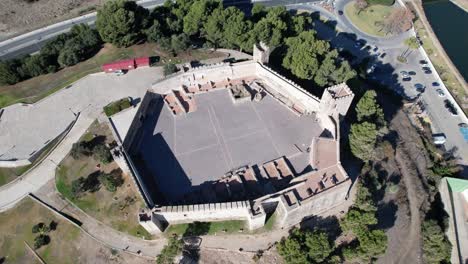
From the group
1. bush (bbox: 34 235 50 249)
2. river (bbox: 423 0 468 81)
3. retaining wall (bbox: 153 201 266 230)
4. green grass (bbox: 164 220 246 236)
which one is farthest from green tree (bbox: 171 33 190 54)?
river (bbox: 423 0 468 81)

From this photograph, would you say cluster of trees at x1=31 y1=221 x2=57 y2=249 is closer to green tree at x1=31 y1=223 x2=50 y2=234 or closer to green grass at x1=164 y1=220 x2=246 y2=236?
green tree at x1=31 y1=223 x2=50 y2=234

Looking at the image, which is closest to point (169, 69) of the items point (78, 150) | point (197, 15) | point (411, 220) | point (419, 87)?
point (197, 15)

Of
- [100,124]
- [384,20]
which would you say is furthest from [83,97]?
[384,20]

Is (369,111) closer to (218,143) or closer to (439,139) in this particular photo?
(439,139)

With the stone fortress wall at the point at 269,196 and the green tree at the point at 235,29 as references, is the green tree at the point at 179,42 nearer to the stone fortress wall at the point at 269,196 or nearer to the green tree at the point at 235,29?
the green tree at the point at 235,29

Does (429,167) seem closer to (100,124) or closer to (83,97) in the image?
(100,124)

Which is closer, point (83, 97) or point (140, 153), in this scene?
point (140, 153)
